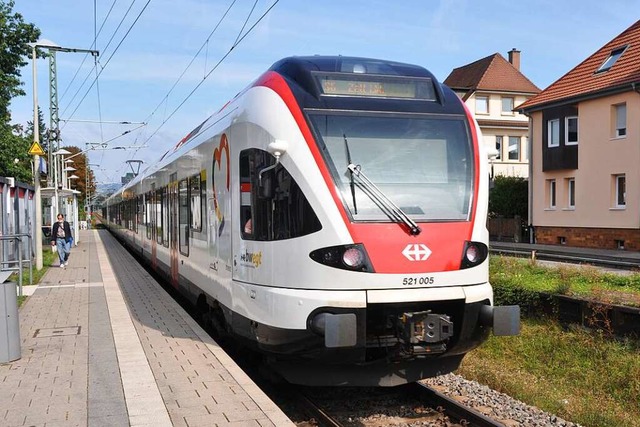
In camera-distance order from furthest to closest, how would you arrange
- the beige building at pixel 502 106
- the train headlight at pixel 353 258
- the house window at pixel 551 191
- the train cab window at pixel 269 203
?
the beige building at pixel 502 106 < the house window at pixel 551 191 < the train cab window at pixel 269 203 < the train headlight at pixel 353 258

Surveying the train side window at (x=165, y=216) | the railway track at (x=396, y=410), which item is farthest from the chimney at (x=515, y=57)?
the railway track at (x=396, y=410)

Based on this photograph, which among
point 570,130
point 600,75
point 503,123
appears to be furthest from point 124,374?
point 503,123

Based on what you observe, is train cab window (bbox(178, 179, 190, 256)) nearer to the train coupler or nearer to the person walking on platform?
the train coupler

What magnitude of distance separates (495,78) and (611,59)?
67.8ft

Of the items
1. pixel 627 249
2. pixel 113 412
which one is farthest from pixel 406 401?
pixel 627 249

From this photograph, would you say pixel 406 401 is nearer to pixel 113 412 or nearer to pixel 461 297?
pixel 461 297

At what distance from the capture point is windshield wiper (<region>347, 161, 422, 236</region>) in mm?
5676

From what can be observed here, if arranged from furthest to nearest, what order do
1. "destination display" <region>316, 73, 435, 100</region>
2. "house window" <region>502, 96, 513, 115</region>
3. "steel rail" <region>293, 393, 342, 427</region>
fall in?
"house window" <region>502, 96, 513, 115</region>
"destination display" <region>316, 73, 435, 100</region>
"steel rail" <region>293, 393, 342, 427</region>

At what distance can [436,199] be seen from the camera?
5961 mm

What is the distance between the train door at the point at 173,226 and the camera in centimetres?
1134

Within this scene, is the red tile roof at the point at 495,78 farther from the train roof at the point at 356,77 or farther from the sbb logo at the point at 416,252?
the sbb logo at the point at 416,252

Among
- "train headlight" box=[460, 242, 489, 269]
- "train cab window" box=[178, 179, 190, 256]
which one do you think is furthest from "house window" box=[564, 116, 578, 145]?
"train headlight" box=[460, 242, 489, 269]

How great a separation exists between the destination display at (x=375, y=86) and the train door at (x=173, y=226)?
582cm

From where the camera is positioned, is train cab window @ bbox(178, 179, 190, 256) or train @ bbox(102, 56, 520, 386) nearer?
train @ bbox(102, 56, 520, 386)
